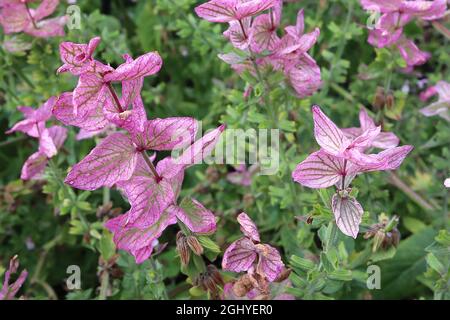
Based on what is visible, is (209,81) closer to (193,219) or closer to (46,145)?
(46,145)

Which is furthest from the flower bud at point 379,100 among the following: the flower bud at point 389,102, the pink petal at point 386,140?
the pink petal at point 386,140

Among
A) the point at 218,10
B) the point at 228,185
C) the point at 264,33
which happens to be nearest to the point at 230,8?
the point at 218,10

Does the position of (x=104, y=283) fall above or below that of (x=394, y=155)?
below

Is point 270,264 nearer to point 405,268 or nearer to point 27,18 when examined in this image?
point 405,268

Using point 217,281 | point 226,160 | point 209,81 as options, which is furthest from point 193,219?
point 209,81

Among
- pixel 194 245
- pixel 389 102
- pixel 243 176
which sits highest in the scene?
pixel 194 245

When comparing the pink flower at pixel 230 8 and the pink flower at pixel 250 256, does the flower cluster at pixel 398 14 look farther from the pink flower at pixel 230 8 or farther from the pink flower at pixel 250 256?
the pink flower at pixel 250 256
